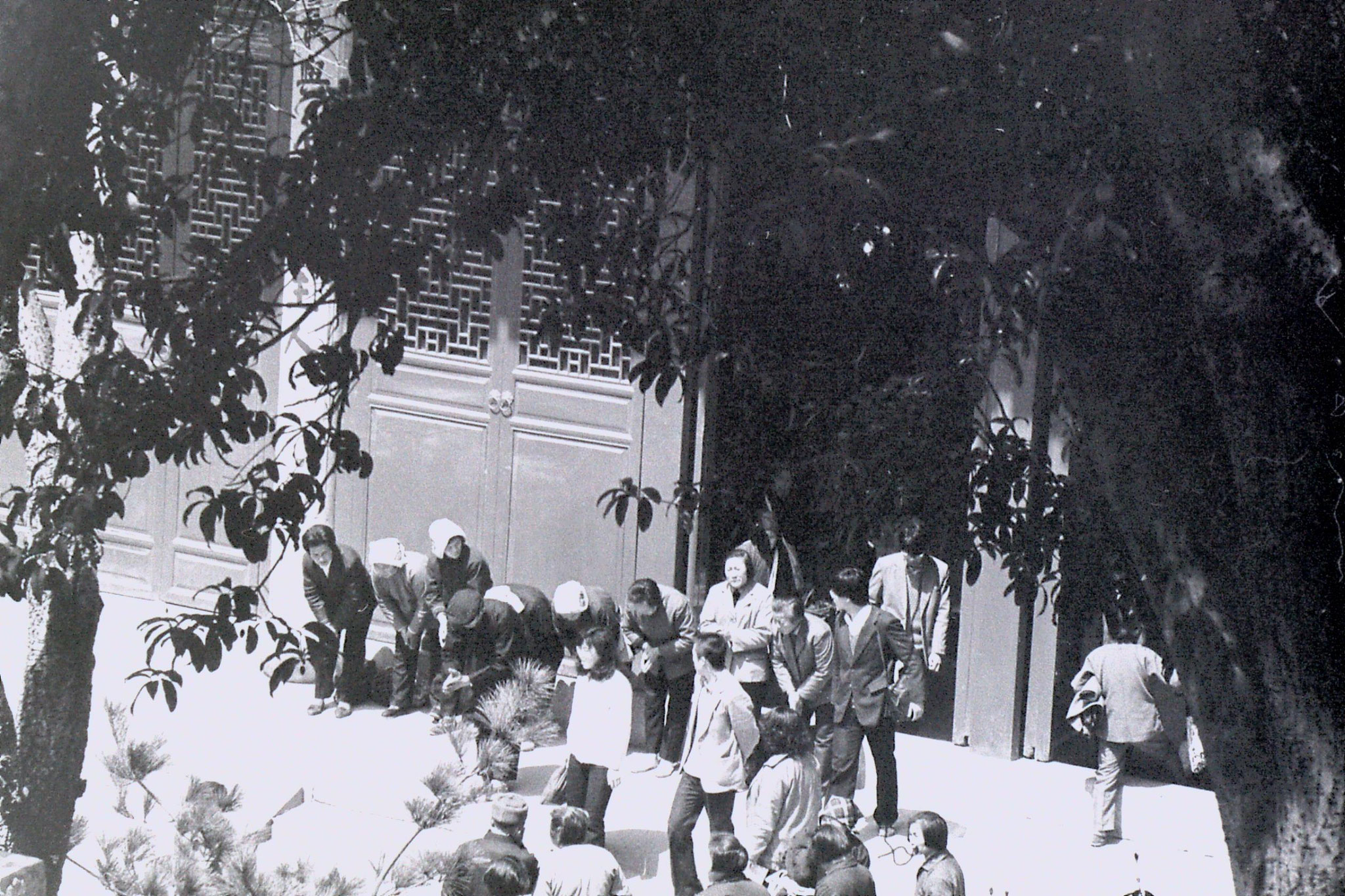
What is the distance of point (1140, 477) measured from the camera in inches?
181

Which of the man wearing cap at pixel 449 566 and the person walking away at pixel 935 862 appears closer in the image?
the person walking away at pixel 935 862

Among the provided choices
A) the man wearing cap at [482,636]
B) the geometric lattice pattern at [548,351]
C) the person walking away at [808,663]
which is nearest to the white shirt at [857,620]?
the person walking away at [808,663]

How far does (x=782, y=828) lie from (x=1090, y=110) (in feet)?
17.0

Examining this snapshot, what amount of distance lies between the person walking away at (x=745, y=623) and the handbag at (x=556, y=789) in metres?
1.13

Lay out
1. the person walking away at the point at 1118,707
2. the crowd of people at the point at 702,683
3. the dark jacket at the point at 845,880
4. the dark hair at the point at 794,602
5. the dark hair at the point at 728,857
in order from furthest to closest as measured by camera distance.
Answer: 1. the dark hair at the point at 794,602
2. the person walking away at the point at 1118,707
3. the crowd of people at the point at 702,683
4. the dark hair at the point at 728,857
5. the dark jacket at the point at 845,880

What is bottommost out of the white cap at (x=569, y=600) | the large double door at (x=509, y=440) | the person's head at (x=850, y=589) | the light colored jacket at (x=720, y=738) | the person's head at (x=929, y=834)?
the person's head at (x=929, y=834)

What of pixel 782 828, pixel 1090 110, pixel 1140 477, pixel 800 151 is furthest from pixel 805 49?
pixel 782 828

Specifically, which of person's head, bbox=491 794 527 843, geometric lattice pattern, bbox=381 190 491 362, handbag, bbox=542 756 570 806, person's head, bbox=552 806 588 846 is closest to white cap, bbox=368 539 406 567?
geometric lattice pattern, bbox=381 190 491 362

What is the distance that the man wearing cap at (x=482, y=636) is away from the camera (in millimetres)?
10875

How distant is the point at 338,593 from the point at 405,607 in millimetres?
447

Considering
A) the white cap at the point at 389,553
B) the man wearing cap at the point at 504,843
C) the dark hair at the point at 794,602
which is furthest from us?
the white cap at the point at 389,553

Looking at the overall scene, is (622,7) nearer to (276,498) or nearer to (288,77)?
(276,498)

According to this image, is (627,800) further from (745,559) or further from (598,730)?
(745,559)

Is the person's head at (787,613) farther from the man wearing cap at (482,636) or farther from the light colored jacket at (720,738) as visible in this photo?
the man wearing cap at (482,636)
